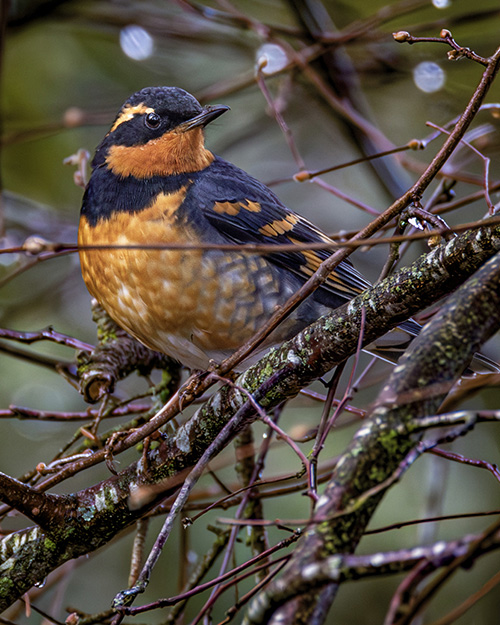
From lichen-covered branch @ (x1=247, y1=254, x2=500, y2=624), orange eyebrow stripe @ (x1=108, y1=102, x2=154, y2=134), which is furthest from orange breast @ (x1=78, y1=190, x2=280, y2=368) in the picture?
lichen-covered branch @ (x1=247, y1=254, x2=500, y2=624)

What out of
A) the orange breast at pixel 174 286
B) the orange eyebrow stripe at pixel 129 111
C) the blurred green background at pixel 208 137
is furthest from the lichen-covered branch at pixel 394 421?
the blurred green background at pixel 208 137

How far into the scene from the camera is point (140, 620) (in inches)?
202

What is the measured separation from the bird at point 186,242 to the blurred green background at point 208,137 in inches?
28.3

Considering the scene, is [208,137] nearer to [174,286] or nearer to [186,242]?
[186,242]

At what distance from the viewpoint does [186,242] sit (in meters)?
3.30

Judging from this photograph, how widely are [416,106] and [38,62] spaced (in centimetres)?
343

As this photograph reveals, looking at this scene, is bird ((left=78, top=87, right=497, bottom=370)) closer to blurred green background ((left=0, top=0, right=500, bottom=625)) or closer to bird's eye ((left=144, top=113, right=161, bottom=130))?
bird's eye ((left=144, top=113, right=161, bottom=130))

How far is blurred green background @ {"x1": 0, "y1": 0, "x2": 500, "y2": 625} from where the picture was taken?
5062 mm

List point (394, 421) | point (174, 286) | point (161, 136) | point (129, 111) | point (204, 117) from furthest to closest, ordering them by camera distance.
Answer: point (129, 111) → point (161, 136) → point (204, 117) → point (174, 286) → point (394, 421)

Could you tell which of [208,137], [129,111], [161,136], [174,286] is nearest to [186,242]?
[174,286]

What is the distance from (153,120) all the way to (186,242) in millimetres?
755

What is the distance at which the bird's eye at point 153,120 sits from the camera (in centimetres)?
365

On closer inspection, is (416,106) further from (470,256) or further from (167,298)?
(470,256)

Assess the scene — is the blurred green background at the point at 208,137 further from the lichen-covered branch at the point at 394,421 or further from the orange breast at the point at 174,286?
the lichen-covered branch at the point at 394,421
